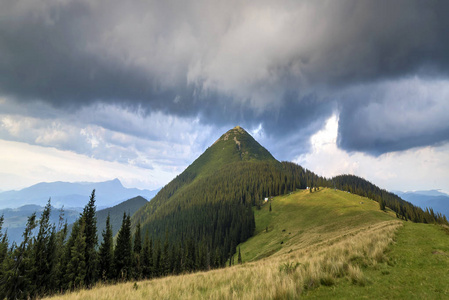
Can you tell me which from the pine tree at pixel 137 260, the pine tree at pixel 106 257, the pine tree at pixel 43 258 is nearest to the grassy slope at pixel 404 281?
the pine tree at pixel 43 258

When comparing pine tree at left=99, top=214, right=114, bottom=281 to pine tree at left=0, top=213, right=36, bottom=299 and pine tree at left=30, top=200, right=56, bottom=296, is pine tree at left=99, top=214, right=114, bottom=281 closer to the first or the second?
pine tree at left=30, top=200, right=56, bottom=296

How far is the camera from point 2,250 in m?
44.5

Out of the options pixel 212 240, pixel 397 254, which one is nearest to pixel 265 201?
pixel 212 240

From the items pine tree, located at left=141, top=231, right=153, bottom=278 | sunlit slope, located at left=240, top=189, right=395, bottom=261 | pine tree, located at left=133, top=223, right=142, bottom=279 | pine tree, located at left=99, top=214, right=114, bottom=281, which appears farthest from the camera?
sunlit slope, located at left=240, top=189, right=395, bottom=261

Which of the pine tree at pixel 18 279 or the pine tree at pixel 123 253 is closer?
the pine tree at pixel 18 279

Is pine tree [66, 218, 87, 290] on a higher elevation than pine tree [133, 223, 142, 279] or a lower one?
higher

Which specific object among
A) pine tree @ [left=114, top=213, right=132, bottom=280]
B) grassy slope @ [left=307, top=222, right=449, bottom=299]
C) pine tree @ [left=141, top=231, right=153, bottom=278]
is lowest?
pine tree @ [left=141, top=231, right=153, bottom=278]

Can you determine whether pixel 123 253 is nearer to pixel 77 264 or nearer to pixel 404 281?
pixel 77 264

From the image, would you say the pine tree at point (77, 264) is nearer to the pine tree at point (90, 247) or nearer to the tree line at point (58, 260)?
the tree line at point (58, 260)

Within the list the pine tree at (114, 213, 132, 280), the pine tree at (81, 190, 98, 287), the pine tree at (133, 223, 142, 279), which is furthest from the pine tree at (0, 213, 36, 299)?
the pine tree at (133, 223, 142, 279)

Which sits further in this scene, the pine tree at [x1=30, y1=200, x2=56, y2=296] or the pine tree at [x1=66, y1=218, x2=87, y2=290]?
the pine tree at [x1=30, y1=200, x2=56, y2=296]

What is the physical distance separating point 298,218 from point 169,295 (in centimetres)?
11683

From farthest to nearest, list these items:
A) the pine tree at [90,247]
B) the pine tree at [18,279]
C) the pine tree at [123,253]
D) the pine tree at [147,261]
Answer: the pine tree at [147,261]
the pine tree at [123,253]
the pine tree at [90,247]
the pine tree at [18,279]

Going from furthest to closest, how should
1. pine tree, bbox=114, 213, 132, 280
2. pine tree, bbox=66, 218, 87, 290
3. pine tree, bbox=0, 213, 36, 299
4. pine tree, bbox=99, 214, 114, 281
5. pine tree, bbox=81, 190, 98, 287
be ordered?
pine tree, bbox=114, 213, 132, 280, pine tree, bbox=99, 214, 114, 281, pine tree, bbox=81, 190, 98, 287, pine tree, bbox=66, 218, 87, 290, pine tree, bbox=0, 213, 36, 299
